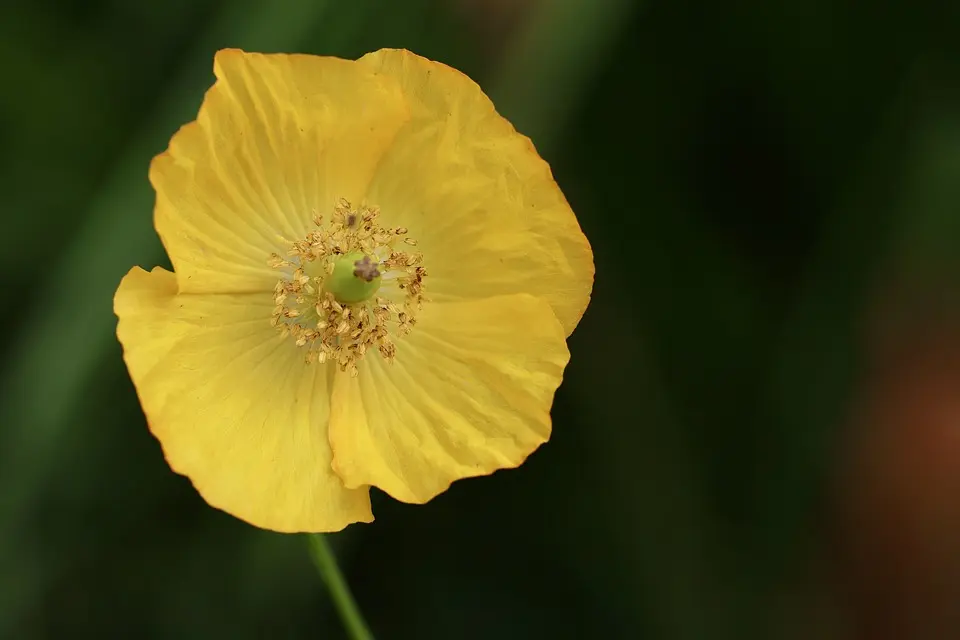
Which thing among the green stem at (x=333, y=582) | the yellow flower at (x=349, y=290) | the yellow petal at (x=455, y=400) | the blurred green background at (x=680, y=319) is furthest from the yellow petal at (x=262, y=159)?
the blurred green background at (x=680, y=319)

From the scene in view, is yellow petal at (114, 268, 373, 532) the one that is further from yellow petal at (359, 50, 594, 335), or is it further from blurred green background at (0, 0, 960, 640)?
blurred green background at (0, 0, 960, 640)

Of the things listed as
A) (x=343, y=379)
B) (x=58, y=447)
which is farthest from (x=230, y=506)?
(x=58, y=447)

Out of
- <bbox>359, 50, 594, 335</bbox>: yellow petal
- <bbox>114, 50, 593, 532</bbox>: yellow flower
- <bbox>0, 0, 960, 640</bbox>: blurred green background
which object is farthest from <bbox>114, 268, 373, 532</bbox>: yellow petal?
<bbox>0, 0, 960, 640</bbox>: blurred green background

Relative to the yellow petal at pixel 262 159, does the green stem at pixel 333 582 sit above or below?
below

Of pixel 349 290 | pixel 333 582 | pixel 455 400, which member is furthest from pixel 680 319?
pixel 333 582

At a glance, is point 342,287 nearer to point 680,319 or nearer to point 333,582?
point 333,582

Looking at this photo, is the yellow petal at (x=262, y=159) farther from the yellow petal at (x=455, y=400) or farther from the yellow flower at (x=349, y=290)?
the yellow petal at (x=455, y=400)

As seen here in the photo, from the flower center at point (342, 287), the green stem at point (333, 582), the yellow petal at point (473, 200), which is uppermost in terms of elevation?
the yellow petal at point (473, 200)
